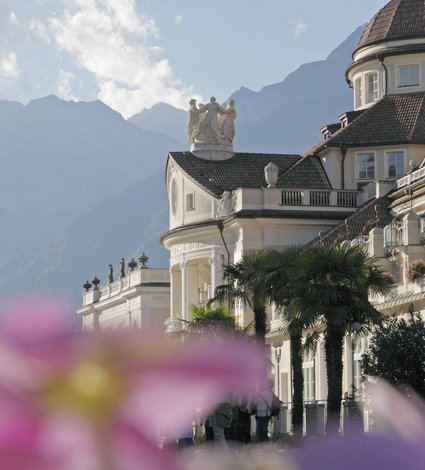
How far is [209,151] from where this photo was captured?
8494 cm

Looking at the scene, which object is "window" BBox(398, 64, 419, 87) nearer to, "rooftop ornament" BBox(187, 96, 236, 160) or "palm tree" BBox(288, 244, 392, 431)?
"rooftop ornament" BBox(187, 96, 236, 160)

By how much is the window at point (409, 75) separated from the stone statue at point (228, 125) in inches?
388

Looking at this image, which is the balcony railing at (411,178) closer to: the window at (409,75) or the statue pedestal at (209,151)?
the window at (409,75)

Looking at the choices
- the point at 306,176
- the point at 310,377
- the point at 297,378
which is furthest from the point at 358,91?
the point at 297,378

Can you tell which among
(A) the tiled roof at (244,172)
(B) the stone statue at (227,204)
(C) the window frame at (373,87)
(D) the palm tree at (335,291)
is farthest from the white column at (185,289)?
(D) the palm tree at (335,291)

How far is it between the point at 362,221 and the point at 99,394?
69823 millimetres

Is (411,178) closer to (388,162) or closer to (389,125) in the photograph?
(388,162)

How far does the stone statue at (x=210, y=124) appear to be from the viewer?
278 ft

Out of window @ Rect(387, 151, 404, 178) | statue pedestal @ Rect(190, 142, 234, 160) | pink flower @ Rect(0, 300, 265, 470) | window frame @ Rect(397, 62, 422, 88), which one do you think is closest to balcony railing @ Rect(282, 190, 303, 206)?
window @ Rect(387, 151, 404, 178)

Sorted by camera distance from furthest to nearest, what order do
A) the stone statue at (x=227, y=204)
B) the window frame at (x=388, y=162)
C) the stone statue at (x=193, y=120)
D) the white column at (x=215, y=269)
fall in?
the stone statue at (x=193, y=120)
the white column at (x=215, y=269)
the stone statue at (x=227, y=204)
the window frame at (x=388, y=162)

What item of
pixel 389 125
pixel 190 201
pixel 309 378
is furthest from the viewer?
pixel 190 201

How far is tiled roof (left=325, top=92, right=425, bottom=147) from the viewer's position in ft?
259

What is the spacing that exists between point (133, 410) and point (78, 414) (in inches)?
1.6

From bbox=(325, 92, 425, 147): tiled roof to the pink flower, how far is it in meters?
77.9
